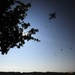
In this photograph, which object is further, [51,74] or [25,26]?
[51,74]

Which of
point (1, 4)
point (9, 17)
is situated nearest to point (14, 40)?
point (9, 17)

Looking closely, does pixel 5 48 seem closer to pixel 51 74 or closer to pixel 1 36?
pixel 1 36

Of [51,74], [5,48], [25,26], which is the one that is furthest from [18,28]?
[51,74]

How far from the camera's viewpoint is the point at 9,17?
33812 mm

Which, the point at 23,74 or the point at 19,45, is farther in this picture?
the point at 23,74

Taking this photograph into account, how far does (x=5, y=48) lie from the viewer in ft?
117

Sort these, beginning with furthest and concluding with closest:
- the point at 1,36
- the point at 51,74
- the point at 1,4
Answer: the point at 51,74
the point at 1,36
the point at 1,4

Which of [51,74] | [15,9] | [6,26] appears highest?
[15,9]

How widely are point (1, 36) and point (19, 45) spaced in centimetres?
319

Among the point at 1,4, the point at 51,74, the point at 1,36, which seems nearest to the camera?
the point at 1,4

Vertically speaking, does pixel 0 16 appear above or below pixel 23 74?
above

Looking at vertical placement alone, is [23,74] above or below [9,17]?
below

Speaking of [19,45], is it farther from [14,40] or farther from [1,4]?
[1,4]

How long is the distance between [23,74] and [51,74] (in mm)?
6504
